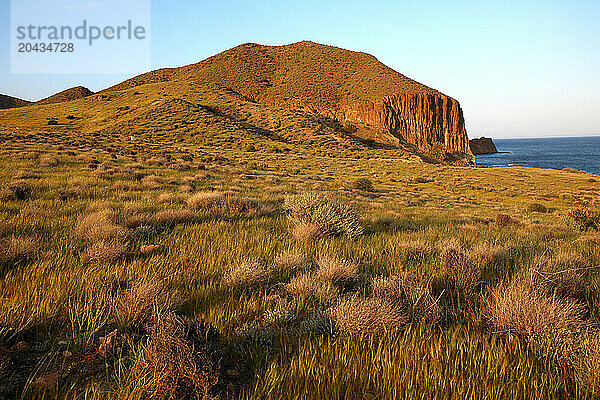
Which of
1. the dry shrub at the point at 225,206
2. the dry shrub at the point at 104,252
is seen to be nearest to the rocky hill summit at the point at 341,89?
the dry shrub at the point at 225,206

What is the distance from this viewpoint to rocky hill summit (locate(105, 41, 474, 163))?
78375mm

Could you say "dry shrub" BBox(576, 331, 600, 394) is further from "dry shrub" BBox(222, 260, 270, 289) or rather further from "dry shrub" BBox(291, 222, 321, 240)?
"dry shrub" BBox(291, 222, 321, 240)

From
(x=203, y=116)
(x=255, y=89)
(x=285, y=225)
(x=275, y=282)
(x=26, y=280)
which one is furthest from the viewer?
(x=255, y=89)

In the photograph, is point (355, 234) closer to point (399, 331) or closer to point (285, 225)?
point (285, 225)

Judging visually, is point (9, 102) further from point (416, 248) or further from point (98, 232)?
point (416, 248)

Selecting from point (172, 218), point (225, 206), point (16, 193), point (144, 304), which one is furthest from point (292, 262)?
point (16, 193)

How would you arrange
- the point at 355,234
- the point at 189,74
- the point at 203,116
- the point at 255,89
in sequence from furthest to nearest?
the point at 189,74 → the point at 255,89 → the point at 203,116 → the point at 355,234

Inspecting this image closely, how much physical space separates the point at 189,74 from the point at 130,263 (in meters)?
97.1

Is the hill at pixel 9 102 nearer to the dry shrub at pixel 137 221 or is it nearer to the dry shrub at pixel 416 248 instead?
the dry shrub at pixel 137 221

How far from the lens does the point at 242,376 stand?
176cm

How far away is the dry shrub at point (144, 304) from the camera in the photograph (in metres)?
2.12

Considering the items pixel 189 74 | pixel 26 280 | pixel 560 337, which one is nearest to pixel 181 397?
pixel 26 280

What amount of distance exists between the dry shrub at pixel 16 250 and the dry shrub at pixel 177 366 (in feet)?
7.76

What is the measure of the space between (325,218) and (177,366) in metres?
3.85
